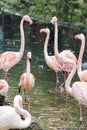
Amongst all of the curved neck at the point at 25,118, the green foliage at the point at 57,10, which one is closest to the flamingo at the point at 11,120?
the curved neck at the point at 25,118

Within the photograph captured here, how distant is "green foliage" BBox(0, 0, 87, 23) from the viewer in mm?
26078

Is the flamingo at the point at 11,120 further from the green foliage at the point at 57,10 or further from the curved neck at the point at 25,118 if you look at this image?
the green foliage at the point at 57,10

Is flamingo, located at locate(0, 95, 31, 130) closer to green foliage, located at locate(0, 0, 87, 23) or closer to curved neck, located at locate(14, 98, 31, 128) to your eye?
curved neck, located at locate(14, 98, 31, 128)

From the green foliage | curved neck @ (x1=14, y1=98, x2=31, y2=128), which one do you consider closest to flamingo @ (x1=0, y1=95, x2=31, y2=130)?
curved neck @ (x1=14, y1=98, x2=31, y2=128)

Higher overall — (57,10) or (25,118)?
(57,10)

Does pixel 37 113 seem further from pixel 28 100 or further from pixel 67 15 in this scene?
pixel 67 15

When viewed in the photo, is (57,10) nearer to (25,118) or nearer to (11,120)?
(25,118)

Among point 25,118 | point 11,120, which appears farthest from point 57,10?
point 11,120

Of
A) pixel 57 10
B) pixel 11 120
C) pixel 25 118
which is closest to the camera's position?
pixel 11 120

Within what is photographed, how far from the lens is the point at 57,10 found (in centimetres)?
2770

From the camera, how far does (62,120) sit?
9.16 metres

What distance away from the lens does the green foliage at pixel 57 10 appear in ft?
85.6

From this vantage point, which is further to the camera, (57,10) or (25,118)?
(57,10)

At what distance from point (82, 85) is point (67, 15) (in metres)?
19.0
